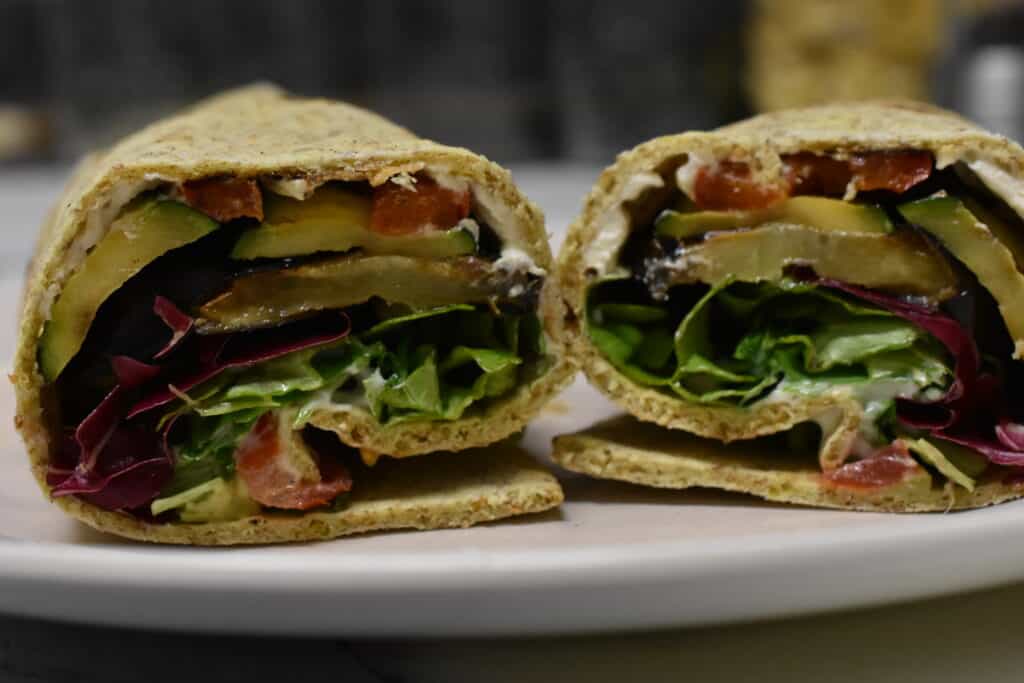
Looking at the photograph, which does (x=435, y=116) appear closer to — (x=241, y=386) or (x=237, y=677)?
(x=241, y=386)

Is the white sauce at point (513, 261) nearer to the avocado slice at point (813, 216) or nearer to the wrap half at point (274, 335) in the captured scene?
the wrap half at point (274, 335)

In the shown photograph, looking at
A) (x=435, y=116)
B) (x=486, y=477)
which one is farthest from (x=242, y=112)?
(x=435, y=116)

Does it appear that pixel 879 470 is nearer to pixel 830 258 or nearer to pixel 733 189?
pixel 830 258

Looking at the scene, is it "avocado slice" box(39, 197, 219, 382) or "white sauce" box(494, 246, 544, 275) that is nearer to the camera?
"avocado slice" box(39, 197, 219, 382)

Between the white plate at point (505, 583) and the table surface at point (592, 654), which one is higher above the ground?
the white plate at point (505, 583)

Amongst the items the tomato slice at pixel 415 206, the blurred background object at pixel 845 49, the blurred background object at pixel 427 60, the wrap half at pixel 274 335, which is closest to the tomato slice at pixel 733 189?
the wrap half at pixel 274 335

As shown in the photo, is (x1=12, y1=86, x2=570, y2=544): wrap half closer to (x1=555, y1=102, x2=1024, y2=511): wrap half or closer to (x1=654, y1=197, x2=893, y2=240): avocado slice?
(x1=555, y1=102, x2=1024, y2=511): wrap half

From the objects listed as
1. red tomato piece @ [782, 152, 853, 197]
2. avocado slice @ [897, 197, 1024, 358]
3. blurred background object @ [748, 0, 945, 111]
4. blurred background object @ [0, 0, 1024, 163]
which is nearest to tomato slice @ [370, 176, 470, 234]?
red tomato piece @ [782, 152, 853, 197]
